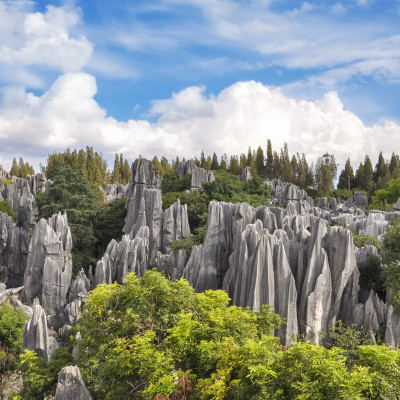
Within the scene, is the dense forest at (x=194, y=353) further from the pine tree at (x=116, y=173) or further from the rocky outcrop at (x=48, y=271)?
the pine tree at (x=116, y=173)

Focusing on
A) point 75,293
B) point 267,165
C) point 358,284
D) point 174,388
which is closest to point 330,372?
point 174,388

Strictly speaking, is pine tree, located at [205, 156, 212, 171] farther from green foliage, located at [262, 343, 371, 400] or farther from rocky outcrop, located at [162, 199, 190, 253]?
green foliage, located at [262, 343, 371, 400]

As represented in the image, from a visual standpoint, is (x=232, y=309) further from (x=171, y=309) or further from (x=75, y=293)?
(x=75, y=293)

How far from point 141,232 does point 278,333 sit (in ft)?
59.6

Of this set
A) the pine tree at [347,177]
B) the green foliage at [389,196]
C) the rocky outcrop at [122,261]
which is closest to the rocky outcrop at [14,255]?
the rocky outcrop at [122,261]

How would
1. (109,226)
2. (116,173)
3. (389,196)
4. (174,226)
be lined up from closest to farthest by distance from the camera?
(174,226), (109,226), (389,196), (116,173)

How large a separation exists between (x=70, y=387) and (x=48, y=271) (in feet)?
73.2

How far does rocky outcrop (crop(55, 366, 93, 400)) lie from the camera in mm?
8141

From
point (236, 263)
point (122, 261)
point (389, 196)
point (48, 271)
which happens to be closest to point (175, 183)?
point (122, 261)

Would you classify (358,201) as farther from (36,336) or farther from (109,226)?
(36,336)

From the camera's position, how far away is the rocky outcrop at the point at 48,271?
92.5ft

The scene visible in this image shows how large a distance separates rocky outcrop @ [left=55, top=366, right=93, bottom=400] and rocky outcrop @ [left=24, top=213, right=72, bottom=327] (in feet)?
70.2

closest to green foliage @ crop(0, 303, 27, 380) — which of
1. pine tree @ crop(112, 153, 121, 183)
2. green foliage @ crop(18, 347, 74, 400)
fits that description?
green foliage @ crop(18, 347, 74, 400)

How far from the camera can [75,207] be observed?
35.8 metres
